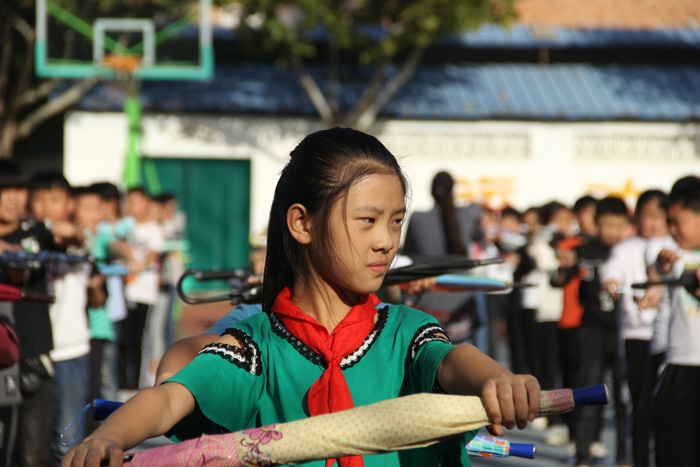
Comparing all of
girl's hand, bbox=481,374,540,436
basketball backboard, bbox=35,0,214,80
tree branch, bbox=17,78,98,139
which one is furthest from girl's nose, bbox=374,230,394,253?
tree branch, bbox=17,78,98,139

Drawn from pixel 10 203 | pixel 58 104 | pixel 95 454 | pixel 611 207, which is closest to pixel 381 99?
pixel 58 104

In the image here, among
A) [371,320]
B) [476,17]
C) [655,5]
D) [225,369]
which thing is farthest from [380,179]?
[655,5]

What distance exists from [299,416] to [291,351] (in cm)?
15

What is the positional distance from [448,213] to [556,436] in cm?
214

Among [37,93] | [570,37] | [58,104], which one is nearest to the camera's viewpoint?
[58,104]

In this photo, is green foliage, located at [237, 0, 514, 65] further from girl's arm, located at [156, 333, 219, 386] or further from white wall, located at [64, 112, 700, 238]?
girl's arm, located at [156, 333, 219, 386]

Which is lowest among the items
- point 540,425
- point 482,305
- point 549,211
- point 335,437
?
point 540,425

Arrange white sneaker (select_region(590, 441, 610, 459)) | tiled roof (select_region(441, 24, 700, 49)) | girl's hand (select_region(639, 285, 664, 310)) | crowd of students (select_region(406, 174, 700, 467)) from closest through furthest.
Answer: crowd of students (select_region(406, 174, 700, 467)) → girl's hand (select_region(639, 285, 664, 310)) → white sneaker (select_region(590, 441, 610, 459)) → tiled roof (select_region(441, 24, 700, 49))

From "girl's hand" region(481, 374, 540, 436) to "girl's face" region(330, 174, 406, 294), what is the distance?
1.56ft

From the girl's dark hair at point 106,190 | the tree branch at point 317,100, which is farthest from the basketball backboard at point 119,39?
the girl's dark hair at point 106,190

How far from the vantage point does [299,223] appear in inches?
91.4

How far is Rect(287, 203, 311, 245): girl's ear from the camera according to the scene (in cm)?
230

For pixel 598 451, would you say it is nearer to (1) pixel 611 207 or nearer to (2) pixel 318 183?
(1) pixel 611 207

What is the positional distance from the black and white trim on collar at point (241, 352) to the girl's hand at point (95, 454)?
0.47 m
